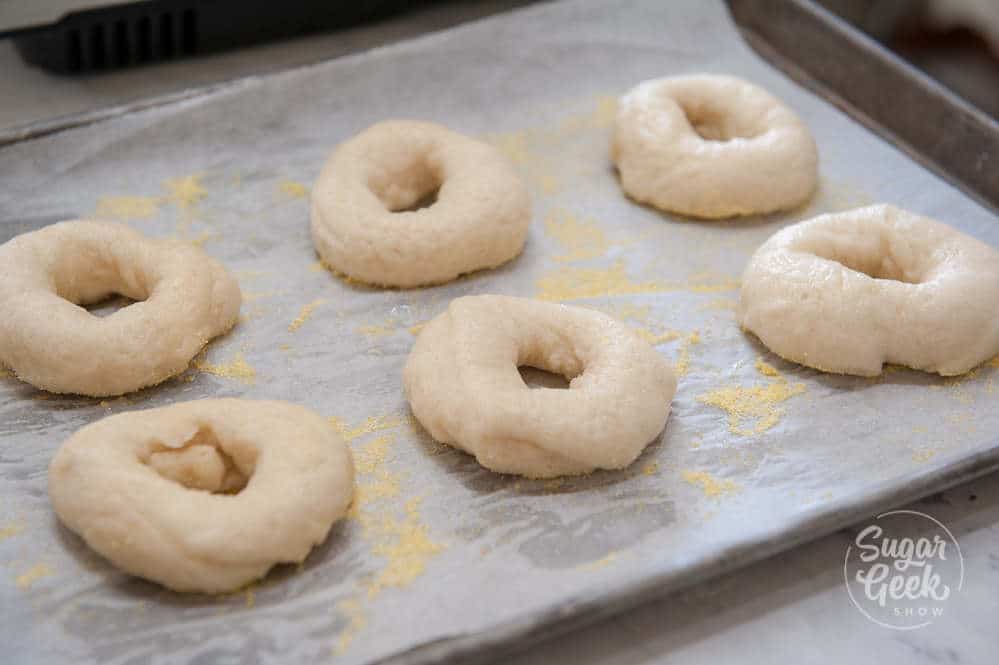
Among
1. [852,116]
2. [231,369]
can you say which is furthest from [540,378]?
[852,116]

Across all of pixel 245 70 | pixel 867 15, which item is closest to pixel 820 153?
pixel 867 15

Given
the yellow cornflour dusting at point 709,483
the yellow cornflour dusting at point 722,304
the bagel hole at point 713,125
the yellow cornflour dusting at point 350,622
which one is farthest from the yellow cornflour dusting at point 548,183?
the yellow cornflour dusting at point 350,622

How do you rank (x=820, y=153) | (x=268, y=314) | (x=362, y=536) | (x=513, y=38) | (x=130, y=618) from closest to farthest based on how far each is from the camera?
(x=130, y=618) < (x=362, y=536) < (x=268, y=314) < (x=820, y=153) < (x=513, y=38)

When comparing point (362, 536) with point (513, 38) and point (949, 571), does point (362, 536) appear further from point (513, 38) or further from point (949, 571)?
point (513, 38)

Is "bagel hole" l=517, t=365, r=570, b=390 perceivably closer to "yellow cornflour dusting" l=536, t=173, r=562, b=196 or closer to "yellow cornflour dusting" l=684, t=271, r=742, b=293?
"yellow cornflour dusting" l=684, t=271, r=742, b=293

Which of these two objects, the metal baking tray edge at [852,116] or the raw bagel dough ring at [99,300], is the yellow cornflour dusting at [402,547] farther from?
the raw bagel dough ring at [99,300]

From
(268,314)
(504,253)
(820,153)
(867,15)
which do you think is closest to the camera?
(268,314)

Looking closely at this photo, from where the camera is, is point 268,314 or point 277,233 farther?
point 277,233
